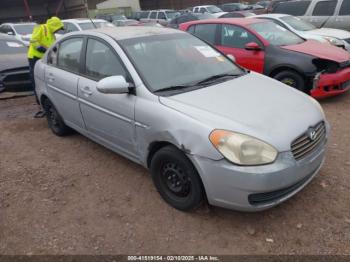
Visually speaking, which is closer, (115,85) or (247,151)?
(247,151)

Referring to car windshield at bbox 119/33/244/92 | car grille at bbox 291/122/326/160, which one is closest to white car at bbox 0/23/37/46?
car windshield at bbox 119/33/244/92

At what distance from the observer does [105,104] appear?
11.7ft

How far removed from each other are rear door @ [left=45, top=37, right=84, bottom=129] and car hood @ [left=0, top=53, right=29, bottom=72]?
9.54 feet

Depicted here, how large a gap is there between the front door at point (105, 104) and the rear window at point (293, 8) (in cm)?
905

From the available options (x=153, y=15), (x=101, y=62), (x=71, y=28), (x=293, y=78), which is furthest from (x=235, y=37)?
(x=153, y=15)

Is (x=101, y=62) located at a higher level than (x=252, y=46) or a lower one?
higher

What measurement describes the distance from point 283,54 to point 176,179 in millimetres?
3882

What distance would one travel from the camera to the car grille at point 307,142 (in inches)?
106

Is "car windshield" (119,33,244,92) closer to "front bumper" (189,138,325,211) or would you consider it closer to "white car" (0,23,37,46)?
"front bumper" (189,138,325,211)

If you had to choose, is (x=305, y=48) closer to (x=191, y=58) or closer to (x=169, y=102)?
(x=191, y=58)

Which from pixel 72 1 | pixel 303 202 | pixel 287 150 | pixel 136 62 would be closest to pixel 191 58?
→ pixel 136 62

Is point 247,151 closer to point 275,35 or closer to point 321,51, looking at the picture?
point 321,51

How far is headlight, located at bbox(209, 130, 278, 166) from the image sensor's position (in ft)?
8.37

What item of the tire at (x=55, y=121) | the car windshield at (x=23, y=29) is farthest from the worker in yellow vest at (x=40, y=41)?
the car windshield at (x=23, y=29)
